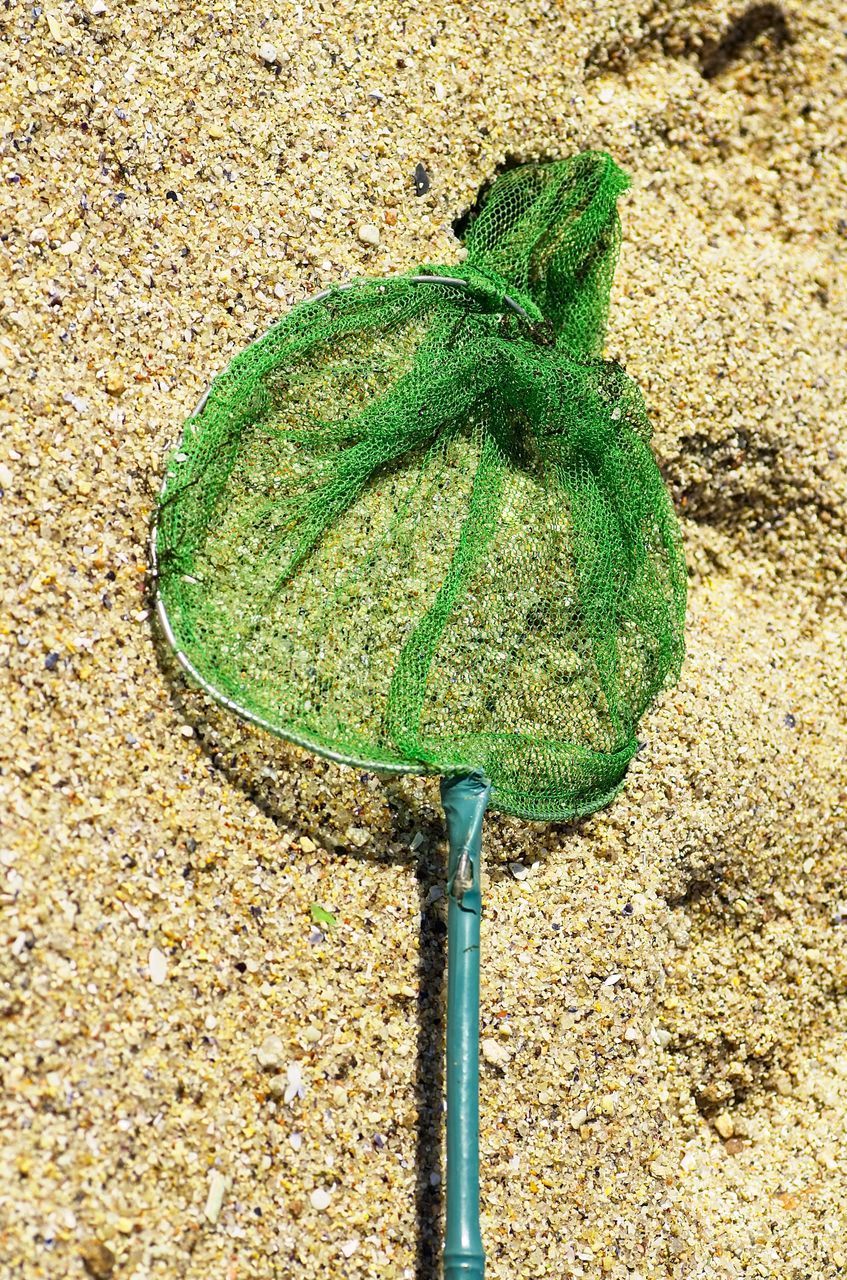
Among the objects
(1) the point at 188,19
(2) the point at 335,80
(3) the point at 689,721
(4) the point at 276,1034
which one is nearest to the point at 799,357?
(3) the point at 689,721

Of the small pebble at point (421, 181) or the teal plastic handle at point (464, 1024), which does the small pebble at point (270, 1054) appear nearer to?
the teal plastic handle at point (464, 1024)

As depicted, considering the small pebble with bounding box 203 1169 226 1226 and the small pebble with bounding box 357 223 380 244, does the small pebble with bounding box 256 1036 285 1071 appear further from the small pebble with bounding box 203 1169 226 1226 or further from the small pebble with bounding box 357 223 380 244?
the small pebble with bounding box 357 223 380 244

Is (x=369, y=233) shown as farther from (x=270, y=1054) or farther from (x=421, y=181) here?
(x=270, y=1054)

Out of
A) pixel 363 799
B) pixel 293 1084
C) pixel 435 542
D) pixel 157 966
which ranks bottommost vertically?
pixel 293 1084

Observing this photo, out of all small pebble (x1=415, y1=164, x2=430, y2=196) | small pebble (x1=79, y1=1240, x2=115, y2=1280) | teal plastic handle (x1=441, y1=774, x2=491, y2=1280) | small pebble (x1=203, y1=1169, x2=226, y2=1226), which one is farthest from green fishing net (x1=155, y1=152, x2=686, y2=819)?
small pebble (x1=79, y1=1240, x2=115, y2=1280)

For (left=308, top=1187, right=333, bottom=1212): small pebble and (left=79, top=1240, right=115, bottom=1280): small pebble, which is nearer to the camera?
(left=79, top=1240, right=115, bottom=1280): small pebble

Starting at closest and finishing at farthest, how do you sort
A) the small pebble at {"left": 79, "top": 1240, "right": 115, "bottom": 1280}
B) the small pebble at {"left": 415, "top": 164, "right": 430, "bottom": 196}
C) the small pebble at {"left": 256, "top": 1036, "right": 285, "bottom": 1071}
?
the small pebble at {"left": 79, "top": 1240, "right": 115, "bottom": 1280}, the small pebble at {"left": 256, "top": 1036, "right": 285, "bottom": 1071}, the small pebble at {"left": 415, "top": 164, "right": 430, "bottom": 196}

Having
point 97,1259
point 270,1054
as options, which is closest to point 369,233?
point 270,1054

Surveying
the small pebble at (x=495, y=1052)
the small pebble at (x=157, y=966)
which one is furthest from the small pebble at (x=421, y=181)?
the small pebble at (x=495, y=1052)
